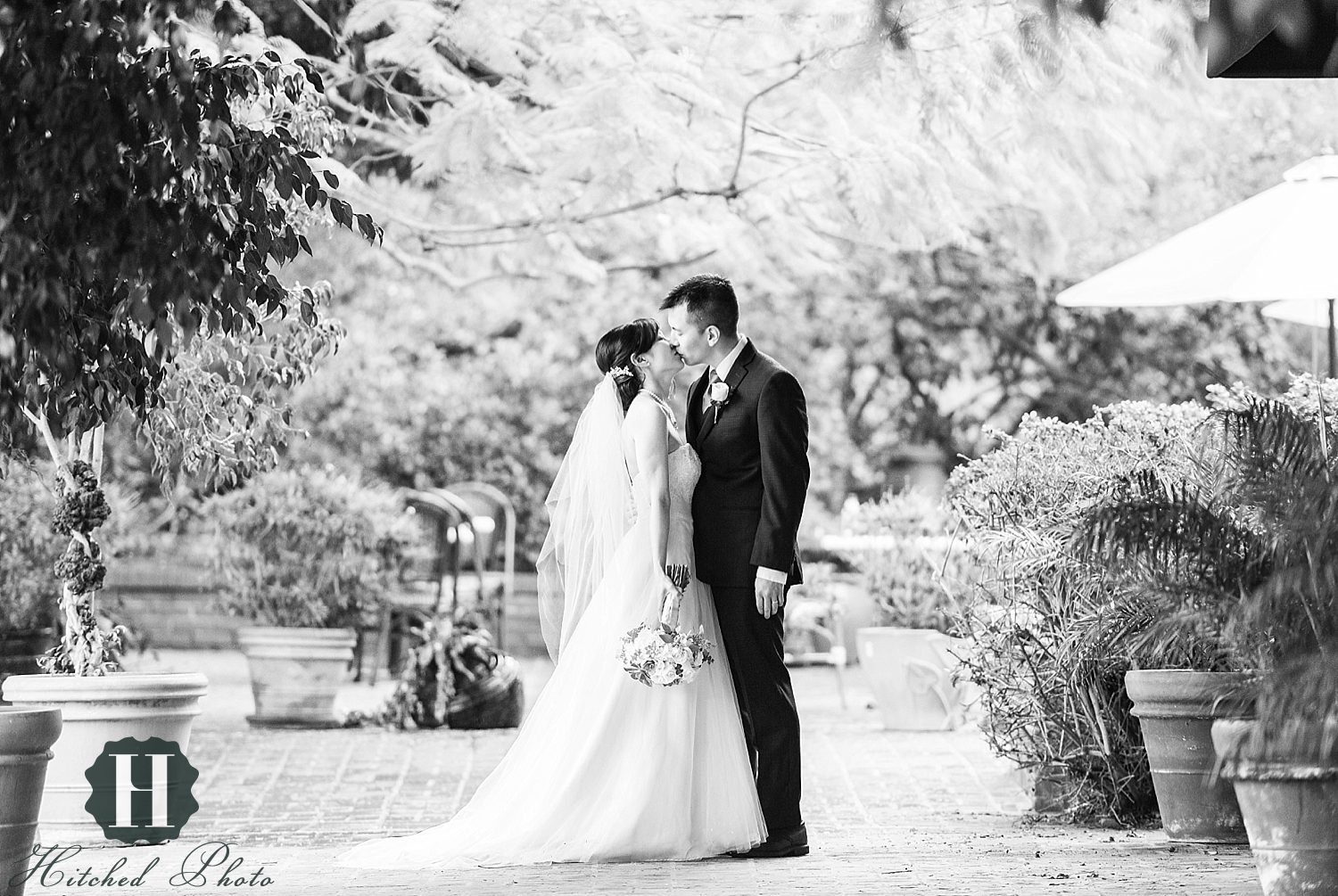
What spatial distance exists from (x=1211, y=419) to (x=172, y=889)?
4.32 metres

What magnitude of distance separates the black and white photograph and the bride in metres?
0.02

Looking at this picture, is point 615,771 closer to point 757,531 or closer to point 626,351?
point 757,531

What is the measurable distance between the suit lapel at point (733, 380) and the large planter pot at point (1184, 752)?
6.55 ft

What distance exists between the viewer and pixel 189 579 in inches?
784

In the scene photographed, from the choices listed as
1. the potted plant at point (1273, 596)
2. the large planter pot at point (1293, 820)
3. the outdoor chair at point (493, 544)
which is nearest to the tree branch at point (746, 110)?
the potted plant at point (1273, 596)

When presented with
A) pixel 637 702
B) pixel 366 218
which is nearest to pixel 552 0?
pixel 366 218

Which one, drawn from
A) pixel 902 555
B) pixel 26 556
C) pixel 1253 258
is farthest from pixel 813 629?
pixel 1253 258

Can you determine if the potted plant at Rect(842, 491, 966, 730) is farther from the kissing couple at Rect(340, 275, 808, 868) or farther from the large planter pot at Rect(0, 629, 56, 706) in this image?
the large planter pot at Rect(0, 629, 56, 706)

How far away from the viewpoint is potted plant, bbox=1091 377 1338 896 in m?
4.58

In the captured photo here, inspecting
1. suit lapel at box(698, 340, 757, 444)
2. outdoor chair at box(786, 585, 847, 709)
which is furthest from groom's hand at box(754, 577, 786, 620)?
outdoor chair at box(786, 585, 847, 709)

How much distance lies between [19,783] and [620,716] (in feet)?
7.56

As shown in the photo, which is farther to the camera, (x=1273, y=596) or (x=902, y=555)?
(x=902, y=555)

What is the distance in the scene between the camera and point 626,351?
6.61 meters

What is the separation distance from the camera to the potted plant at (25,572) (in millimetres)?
10945
